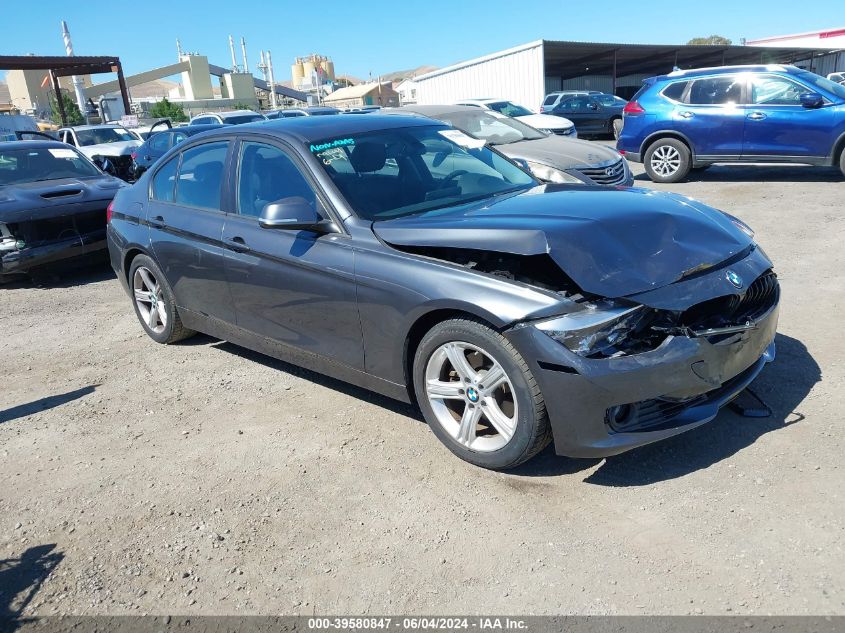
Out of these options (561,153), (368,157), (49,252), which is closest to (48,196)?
(49,252)

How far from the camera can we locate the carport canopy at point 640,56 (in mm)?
29531

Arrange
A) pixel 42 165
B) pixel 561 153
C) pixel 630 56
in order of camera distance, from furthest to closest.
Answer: pixel 630 56
pixel 561 153
pixel 42 165

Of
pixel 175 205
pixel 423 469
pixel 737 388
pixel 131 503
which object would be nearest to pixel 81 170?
pixel 175 205

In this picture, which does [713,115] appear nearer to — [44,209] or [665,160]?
[665,160]

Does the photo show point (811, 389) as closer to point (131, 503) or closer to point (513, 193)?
point (513, 193)

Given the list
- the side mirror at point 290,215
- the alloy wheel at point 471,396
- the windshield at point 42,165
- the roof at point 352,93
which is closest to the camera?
the alloy wheel at point 471,396

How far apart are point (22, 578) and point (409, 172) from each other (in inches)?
113

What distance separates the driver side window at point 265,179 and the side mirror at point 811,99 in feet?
30.3

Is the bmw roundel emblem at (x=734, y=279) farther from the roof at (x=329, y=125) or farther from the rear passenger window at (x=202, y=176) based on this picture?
the rear passenger window at (x=202, y=176)

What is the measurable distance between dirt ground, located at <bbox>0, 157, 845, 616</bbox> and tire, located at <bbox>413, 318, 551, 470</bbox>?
0.17 m

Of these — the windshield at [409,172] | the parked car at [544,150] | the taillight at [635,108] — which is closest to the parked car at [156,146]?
the parked car at [544,150]

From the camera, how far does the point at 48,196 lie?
7.81 m

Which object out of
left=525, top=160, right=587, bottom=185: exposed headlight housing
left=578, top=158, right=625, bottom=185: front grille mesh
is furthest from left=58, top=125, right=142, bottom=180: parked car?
left=578, top=158, right=625, bottom=185: front grille mesh

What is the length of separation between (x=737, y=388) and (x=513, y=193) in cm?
172
